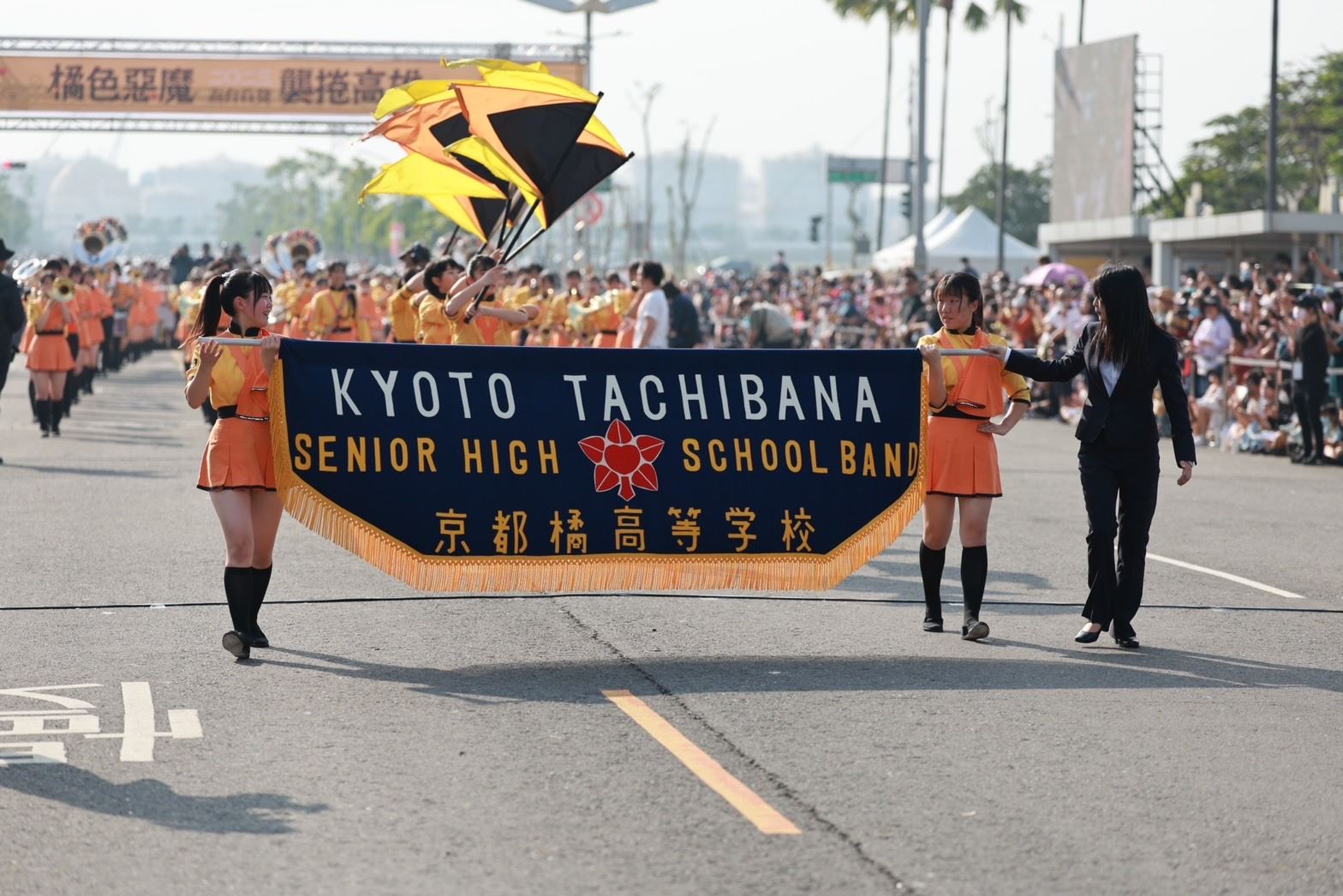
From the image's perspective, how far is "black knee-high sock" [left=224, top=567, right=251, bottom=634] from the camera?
873 cm

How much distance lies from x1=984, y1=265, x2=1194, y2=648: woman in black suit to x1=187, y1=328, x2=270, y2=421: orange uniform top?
3.15 metres

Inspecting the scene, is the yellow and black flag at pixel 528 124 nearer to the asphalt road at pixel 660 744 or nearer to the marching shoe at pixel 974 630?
the asphalt road at pixel 660 744

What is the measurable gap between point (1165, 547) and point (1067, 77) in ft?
135

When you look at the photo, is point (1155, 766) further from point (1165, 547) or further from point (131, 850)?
point (1165, 547)

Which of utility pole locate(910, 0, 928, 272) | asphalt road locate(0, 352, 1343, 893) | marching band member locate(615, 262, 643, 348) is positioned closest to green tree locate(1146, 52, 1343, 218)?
utility pole locate(910, 0, 928, 272)

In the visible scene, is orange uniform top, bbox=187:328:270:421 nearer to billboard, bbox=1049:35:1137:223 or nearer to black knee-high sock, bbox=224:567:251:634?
black knee-high sock, bbox=224:567:251:634

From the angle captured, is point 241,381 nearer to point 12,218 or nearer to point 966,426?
point 966,426

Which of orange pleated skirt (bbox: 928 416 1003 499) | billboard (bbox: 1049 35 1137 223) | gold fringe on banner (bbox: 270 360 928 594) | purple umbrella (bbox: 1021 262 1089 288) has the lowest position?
gold fringe on banner (bbox: 270 360 928 594)

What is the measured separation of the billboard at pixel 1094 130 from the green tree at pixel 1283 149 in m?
5.79

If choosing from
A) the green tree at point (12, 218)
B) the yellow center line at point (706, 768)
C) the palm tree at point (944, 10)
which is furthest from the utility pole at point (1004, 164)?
the green tree at point (12, 218)

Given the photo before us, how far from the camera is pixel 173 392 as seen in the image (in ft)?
107

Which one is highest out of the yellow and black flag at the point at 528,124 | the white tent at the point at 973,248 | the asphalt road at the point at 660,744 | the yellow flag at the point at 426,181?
the white tent at the point at 973,248

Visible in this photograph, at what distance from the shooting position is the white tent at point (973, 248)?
57781 mm

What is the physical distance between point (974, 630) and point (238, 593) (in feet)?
10.5
